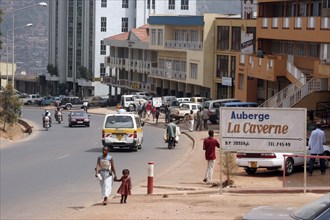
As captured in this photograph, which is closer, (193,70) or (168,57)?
(193,70)

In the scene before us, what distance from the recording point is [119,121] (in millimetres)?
37094

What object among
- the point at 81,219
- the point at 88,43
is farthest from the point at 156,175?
the point at 88,43

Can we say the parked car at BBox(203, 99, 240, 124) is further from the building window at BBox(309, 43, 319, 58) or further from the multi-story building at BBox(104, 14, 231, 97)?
the multi-story building at BBox(104, 14, 231, 97)

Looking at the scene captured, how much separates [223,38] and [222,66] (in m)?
2.43

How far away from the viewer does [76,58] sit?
12094 cm

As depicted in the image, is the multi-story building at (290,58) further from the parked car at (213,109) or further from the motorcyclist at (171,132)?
the motorcyclist at (171,132)

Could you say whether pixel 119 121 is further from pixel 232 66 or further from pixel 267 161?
pixel 232 66

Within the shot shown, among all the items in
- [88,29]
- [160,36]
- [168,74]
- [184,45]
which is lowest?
[168,74]

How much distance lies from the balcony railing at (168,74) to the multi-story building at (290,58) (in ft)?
53.6

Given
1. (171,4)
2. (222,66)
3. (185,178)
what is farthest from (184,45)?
(185,178)

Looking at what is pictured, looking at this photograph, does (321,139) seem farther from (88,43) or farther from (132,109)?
(88,43)

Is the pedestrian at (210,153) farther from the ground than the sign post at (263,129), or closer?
closer

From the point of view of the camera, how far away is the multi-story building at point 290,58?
46.3 meters

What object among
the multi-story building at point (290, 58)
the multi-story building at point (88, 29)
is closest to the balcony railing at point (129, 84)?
the multi-story building at point (88, 29)
